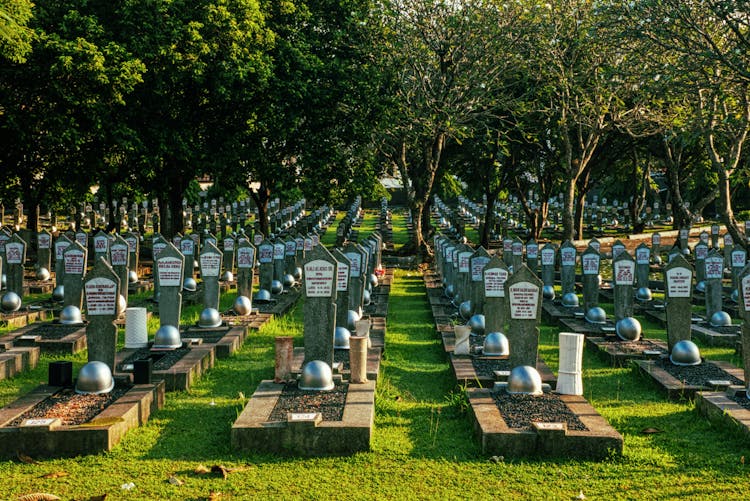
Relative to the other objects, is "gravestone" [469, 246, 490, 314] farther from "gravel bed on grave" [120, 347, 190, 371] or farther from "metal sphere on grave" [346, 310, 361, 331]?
"gravel bed on grave" [120, 347, 190, 371]

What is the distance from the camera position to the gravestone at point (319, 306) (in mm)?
8938

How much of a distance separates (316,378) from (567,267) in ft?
30.8

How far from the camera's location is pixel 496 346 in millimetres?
10539

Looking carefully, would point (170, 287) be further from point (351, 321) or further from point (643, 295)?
point (643, 295)

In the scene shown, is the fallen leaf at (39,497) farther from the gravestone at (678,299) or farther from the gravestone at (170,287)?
the gravestone at (678,299)

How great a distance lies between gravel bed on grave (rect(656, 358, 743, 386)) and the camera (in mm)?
9188

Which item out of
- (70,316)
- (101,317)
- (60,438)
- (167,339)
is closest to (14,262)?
(70,316)

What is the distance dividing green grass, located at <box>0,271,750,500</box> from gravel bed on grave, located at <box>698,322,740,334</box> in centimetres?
436

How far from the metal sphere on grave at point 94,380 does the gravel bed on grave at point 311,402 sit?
1.88 m

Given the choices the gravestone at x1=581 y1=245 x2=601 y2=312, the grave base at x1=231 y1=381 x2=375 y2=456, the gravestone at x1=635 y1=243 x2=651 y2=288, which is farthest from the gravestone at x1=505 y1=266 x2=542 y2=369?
the gravestone at x1=635 y1=243 x2=651 y2=288

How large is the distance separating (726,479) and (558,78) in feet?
62.5

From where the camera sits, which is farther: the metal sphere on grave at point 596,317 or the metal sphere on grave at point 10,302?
the metal sphere on grave at point 10,302

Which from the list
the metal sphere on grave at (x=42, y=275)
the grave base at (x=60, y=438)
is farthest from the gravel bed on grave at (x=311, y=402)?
the metal sphere on grave at (x=42, y=275)

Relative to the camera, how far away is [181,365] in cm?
953
